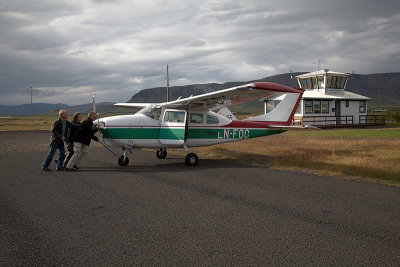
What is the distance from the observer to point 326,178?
9.00 meters

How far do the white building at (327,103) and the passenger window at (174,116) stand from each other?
913 inches

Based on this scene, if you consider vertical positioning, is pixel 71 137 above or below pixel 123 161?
above

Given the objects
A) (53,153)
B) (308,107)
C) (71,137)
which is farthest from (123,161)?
(308,107)

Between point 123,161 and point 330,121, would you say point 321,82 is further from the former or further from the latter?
point 123,161

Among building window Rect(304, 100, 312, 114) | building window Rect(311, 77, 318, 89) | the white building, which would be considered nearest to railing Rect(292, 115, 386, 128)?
the white building

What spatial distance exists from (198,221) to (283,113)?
32.0 feet

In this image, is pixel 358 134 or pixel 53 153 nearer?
pixel 53 153

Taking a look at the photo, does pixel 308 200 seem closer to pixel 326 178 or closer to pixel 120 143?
pixel 326 178

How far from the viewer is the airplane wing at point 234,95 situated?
32.1 feet

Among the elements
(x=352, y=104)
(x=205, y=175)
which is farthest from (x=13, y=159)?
(x=352, y=104)

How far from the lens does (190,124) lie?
1241 cm

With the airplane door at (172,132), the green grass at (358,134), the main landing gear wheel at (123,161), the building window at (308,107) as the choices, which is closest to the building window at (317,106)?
the building window at (308,107)

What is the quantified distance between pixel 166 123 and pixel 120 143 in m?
1.87

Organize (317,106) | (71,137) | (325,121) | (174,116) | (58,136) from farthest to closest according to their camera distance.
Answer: (317,106) < (325,121) < (174,116) < (71,137) < (58,136)
